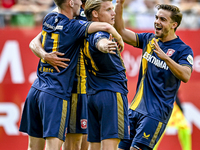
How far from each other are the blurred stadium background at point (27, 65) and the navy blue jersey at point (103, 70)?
386cm

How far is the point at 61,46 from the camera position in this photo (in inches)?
178

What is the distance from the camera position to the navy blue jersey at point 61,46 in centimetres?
445

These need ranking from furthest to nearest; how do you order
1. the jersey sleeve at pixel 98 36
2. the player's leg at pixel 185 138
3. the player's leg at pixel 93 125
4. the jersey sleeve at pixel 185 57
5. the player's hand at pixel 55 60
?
the player's leg at pixel 185 138 → the jersey sleeve at pixel 185 57 → the player's leg at pixel 93 125 → the player's hand at pixel 55 60 → the jersey sleeve at pixel 98 36

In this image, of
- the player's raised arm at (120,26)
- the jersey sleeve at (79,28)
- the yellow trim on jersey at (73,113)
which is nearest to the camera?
the jersey sleeve at (79,28)

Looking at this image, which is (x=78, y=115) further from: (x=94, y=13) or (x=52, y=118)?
(x=94, y=13)

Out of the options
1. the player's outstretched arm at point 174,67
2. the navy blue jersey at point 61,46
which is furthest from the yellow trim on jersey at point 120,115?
the player's outstretched arm at point 174,67

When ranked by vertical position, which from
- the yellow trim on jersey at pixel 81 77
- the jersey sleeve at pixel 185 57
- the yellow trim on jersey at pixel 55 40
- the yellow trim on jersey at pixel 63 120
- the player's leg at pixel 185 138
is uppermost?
the yellow trim on jersey at pixel 55 40

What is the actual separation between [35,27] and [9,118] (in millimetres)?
2153

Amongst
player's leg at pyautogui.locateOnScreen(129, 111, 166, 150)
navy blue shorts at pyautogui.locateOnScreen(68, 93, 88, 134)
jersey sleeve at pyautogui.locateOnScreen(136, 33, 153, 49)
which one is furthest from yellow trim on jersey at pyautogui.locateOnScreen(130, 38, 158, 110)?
navy blue shorts at pyautogui.locateOnScreen(68, 93, 88, 134)

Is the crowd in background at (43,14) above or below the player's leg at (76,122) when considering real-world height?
above

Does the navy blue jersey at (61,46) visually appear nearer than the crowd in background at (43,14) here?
Yes

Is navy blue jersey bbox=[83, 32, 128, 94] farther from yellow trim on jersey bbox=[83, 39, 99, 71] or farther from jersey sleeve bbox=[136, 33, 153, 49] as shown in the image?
jersey sleeve bbox=[136, 33, 153, 49]

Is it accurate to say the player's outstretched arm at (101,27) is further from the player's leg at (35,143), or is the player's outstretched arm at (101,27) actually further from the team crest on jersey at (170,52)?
the player's leg at (35,143)

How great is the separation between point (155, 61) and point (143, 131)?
1028mm
